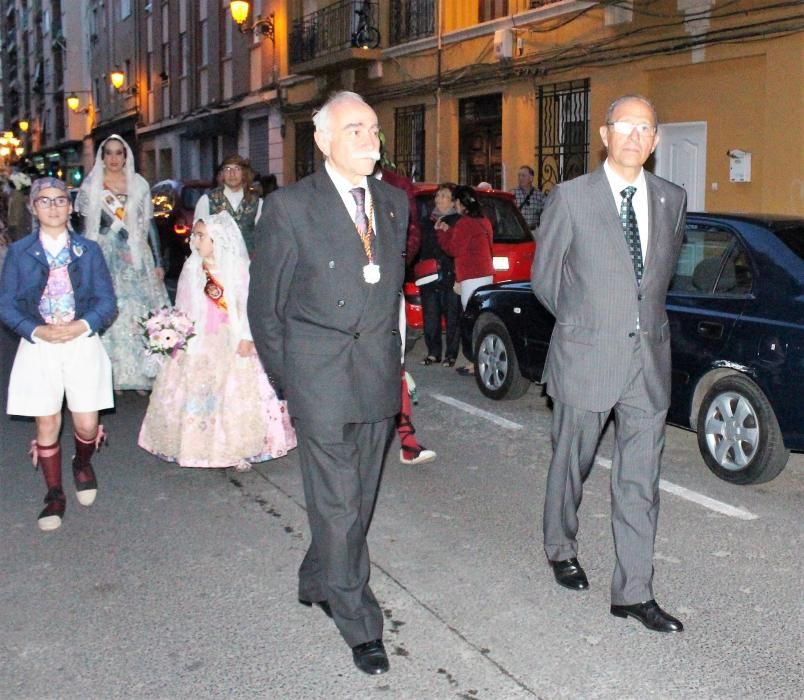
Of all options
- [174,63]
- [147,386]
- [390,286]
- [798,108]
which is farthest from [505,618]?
[174,63]

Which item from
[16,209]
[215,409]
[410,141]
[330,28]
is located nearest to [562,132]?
[410,141]

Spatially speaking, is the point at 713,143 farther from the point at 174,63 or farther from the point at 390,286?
the point at 174,63

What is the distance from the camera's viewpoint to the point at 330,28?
24.5 m

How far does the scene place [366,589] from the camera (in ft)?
12.9

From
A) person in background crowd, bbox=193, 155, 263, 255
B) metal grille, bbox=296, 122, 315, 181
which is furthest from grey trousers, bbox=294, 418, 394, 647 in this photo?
metal grille, bbox=296, 122, 315, 181

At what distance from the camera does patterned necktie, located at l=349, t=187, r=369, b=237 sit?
381 cm

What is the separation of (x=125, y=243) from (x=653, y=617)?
5.91 metres

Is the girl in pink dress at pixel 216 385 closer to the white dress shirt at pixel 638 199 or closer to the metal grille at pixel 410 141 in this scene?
the white dress shirt at pixel 638 199

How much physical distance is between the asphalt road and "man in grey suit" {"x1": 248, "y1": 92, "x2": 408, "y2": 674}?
38 cm

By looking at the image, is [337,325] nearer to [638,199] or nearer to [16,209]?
[638,199]

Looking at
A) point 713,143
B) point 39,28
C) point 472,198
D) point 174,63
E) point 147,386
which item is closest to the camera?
point 147,386

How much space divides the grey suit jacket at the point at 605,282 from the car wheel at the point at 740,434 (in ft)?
6.64

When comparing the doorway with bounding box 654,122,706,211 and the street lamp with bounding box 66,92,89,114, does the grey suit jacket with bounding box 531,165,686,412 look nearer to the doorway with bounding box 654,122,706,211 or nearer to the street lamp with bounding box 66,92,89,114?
the doorway with bounding box 654,122,706,211

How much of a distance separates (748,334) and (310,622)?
10.5 feet
